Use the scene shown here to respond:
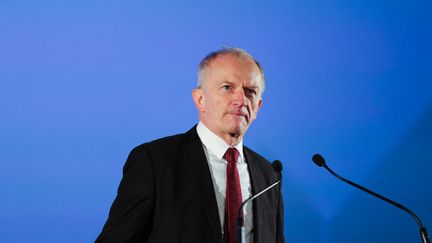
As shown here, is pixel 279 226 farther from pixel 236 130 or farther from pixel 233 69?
pixel 233 69

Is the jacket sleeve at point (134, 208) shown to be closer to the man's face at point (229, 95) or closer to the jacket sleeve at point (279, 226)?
the man's face at point (229, 95)

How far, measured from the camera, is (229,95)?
1851mm

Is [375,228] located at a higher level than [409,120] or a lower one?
lower

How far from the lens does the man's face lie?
1840 mm

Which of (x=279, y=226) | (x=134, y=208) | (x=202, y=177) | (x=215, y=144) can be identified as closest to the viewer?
(x=134, y=208)

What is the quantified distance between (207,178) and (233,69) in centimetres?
41

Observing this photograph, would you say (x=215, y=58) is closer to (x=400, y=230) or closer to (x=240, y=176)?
(x=240, y=176)

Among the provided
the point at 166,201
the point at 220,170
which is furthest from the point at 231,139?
the point at 166,201

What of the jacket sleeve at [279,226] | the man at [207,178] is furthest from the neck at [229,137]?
the jacket sleeve at [279,226]

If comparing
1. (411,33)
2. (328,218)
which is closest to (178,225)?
(328,218)

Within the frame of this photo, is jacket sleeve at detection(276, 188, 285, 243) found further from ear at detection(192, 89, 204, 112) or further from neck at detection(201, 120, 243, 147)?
ear at detection(192, 89, 204, 112)

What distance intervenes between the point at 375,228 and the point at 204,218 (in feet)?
4.58

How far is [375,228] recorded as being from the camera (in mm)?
2750

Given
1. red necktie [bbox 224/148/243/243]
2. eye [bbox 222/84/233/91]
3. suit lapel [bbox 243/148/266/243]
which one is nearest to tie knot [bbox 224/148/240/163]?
red necktie [bbox 224/148/243/243]
